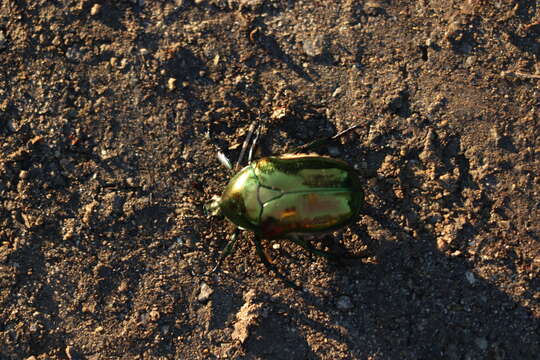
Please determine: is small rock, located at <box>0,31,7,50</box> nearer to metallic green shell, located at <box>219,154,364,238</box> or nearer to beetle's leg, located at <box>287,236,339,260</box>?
metallic green shell, located at <box>219,154,364,238</box>

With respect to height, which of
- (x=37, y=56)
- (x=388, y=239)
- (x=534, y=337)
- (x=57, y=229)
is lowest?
(x=534, y=337)

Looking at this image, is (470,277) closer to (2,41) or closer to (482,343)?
(482,343)

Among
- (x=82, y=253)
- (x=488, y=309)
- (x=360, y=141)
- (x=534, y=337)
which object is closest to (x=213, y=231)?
(x=82, y=253)

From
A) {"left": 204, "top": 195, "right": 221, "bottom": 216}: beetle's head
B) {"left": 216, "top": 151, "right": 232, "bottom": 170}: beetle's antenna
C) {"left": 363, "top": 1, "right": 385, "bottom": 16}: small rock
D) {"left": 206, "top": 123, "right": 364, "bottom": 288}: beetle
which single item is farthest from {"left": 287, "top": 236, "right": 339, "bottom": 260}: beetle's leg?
{"left": 363, "top": 1, "right": 385, "bottom": 16}: small rock

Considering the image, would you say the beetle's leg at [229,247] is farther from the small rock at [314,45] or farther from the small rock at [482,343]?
the small rock at [482,343]

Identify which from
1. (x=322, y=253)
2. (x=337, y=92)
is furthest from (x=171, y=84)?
(x=322, y=253)

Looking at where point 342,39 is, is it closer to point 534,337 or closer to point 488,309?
point 488,309

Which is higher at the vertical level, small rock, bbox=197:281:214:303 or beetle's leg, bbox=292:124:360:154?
beetle's leg, bbox=292:124:360:154
